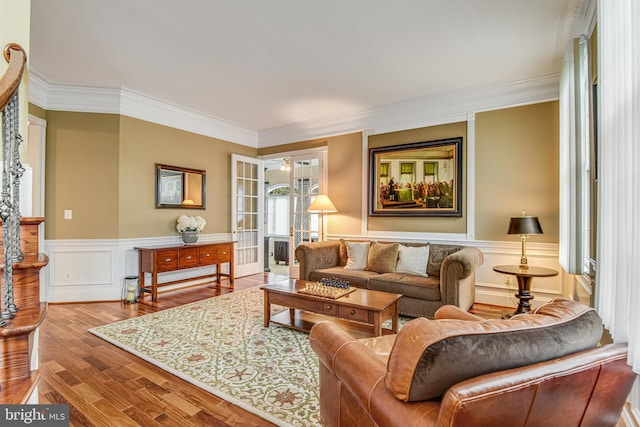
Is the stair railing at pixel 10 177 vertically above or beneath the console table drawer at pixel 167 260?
above

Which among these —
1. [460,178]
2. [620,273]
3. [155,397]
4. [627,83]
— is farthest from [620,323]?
[460,178]

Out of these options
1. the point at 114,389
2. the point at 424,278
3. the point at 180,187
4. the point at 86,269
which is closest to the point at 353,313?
the point at 424,278

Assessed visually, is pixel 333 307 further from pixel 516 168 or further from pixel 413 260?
pixel 516 168

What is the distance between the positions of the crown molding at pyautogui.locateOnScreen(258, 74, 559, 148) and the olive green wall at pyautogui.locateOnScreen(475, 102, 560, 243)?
134 millimetres

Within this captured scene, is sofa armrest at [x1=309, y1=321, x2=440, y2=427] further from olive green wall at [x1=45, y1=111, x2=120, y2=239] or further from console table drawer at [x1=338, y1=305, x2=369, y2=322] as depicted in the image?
olive green wall at [x1=45, y1=111, x2=120, y2=239]

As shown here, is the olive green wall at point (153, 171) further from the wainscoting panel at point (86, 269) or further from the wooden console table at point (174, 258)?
the wooden console table at point (174, 258)

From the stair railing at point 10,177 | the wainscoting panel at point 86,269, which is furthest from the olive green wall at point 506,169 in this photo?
the stair railing at point 10,177

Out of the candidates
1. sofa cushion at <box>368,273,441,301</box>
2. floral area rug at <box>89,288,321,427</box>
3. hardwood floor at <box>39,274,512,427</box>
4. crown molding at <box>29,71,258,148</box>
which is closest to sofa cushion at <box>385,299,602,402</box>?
floral area rug at <box>89,288,321,427</box>

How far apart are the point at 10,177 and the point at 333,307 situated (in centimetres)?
230

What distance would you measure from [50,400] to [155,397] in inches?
A: 24.9

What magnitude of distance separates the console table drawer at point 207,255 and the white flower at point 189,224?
0.35 metres

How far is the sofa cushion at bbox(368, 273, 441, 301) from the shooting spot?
11.4 feet

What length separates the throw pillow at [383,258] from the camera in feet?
13.7

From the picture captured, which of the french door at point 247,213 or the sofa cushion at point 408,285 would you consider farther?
the french door at point 247,213
